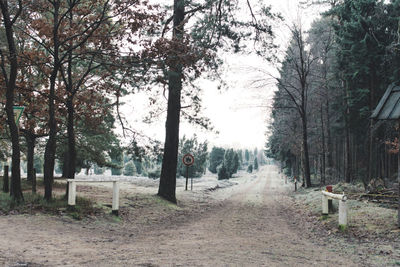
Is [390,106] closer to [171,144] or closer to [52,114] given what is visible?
[171,144]

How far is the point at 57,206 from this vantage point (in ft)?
29.1

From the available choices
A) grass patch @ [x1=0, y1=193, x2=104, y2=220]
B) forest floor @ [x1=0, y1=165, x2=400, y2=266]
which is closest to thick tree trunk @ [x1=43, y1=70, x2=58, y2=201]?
grass patch @ [x1=0, y1=193, x2=104, y2=220]

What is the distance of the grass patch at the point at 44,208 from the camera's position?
827 cm

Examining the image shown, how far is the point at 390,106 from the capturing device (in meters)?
7.70

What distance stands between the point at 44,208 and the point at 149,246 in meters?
3.92

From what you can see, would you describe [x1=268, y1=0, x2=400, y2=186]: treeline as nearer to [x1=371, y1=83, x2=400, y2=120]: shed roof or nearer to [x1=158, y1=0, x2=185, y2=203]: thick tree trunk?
[x1=158, y1=0, x2=185, y2=203]: thick tree trunk

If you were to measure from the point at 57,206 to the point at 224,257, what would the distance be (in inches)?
218

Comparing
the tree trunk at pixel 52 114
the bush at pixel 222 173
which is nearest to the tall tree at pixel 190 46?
the tree trunk at pixel 52 114

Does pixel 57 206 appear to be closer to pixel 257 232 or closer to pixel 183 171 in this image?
pixel 257 232

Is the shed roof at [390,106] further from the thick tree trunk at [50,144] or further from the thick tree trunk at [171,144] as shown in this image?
the thick tree trunk at [50,144]

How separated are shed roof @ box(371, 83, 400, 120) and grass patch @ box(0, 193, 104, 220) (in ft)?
24.7

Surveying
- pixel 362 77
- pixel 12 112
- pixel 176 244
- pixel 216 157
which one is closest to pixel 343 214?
pixel 176 244

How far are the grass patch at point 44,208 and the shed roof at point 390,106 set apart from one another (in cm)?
753

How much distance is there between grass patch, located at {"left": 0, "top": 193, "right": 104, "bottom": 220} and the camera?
27.1ft
